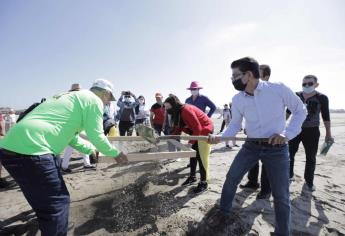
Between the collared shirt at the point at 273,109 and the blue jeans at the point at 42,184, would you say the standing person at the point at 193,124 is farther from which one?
the blue jeans at the point at 42,184

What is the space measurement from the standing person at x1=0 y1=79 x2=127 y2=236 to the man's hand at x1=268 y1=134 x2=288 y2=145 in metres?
1.91

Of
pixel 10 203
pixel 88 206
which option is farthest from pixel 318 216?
pixel 10 203

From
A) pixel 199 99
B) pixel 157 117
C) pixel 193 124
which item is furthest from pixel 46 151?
pixel 157 117

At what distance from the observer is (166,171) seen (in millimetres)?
6094

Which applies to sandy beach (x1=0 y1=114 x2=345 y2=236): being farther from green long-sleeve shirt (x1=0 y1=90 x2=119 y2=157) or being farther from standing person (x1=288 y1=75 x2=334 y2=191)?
green long-sleeve shirt (x1=0 y1=90 x2=119 y2=157)

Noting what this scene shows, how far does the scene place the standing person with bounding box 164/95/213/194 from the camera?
4.56 m

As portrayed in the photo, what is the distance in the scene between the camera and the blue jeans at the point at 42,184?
241cm

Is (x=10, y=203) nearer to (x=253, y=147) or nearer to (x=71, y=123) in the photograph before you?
(x=71, y=123)

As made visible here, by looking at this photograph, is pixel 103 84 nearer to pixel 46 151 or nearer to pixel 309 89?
pixel 46 151

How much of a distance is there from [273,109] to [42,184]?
246 cm

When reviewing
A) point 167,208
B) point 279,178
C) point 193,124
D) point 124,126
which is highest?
point 193,124

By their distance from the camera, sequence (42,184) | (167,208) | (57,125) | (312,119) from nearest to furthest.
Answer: (42,184) < (57,125) < (167,208) < (312,119)

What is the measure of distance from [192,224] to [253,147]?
4.27 feet

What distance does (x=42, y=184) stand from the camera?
2.43 m
